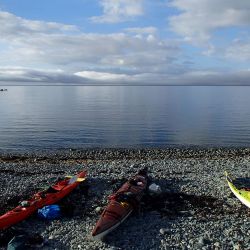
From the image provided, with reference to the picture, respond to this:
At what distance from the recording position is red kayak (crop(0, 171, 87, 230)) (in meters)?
16.2

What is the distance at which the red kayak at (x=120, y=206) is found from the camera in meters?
14.8

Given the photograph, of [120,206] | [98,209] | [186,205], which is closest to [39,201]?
[98,209]

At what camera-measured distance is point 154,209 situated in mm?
18062

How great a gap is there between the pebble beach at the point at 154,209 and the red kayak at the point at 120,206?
0.37 m

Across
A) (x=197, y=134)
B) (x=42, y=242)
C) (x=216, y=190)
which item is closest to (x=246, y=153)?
(x=197, y=134)

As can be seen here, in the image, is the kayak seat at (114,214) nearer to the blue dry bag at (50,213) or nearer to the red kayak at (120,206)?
the red kayak at (120,206)

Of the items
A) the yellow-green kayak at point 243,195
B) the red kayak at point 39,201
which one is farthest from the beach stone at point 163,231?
the red kayak at point 39,201

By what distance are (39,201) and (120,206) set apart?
4.36 meters

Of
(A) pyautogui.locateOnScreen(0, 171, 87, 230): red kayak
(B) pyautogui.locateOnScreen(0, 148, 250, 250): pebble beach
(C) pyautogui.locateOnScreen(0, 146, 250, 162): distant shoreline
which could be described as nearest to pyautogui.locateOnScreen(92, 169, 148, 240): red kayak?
(B) pyautogui.locateOnScreen(0, 148, 250, 250): pebble beach

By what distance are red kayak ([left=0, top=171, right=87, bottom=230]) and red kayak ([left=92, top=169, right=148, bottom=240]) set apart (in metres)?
3.32

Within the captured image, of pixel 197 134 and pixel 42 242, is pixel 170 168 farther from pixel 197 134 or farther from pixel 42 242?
pixel 197 134

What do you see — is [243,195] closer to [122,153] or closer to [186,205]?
[186,205]

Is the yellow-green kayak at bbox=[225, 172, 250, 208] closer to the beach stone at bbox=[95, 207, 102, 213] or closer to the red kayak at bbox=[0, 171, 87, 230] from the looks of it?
the beach stone at bbox=[95, 207, 102, 213]

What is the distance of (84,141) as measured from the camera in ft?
159
